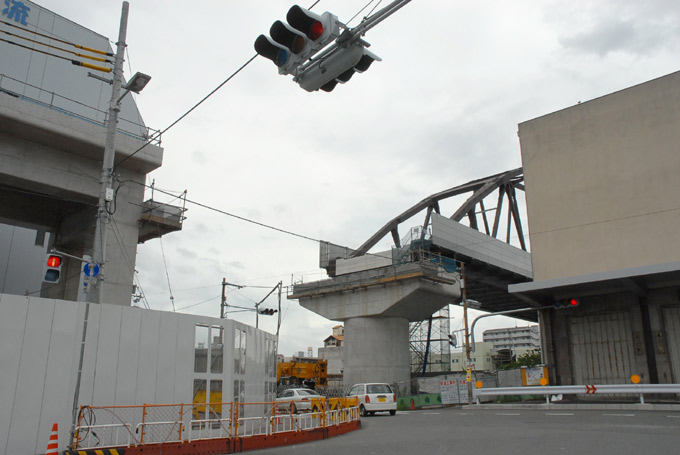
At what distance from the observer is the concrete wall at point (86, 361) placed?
12.0 m

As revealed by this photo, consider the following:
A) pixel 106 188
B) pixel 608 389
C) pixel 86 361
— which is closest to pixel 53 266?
pixel 106 188

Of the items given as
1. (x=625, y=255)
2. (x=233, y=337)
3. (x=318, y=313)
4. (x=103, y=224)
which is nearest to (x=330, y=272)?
(x=318, y=313)

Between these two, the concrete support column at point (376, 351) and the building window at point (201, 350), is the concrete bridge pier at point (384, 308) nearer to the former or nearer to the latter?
the concrete support column at point (376, 351)

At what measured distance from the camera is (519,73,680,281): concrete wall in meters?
24.0

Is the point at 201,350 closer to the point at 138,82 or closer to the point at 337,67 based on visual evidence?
the point at 138,82

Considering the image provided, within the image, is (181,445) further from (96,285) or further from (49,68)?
(49,68)

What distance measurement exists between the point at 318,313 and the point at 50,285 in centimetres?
1840

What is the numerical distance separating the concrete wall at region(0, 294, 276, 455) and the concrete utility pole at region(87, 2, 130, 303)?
65 centimetres

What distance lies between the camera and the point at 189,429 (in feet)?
43.5

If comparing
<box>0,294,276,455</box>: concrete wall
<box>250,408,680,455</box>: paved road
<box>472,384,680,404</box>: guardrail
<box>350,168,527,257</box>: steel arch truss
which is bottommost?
<box>250,408,680,455</box>: paved road

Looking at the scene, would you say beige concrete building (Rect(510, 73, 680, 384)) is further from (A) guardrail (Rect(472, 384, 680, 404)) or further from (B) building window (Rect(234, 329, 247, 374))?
(B) building window (Rect(234, 329, 247, 374))

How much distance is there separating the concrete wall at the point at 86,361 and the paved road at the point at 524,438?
385 centimetres

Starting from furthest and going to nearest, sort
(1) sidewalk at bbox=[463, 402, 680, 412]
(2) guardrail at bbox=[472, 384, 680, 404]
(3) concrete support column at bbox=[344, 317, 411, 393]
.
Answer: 1. (3) concrete support column at bbox=[344, 317, 411, 393]
2. (2) guardrail at bbox=[472, 384, 680, 404]
3. (1) sidewalk at bbox=[463, 402, 680, 412]

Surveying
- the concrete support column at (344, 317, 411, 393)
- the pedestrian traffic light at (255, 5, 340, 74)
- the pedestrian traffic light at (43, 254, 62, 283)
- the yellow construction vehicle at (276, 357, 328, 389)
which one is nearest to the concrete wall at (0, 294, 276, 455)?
the pedestrian traffic light at (43, 254, 62, 283)
